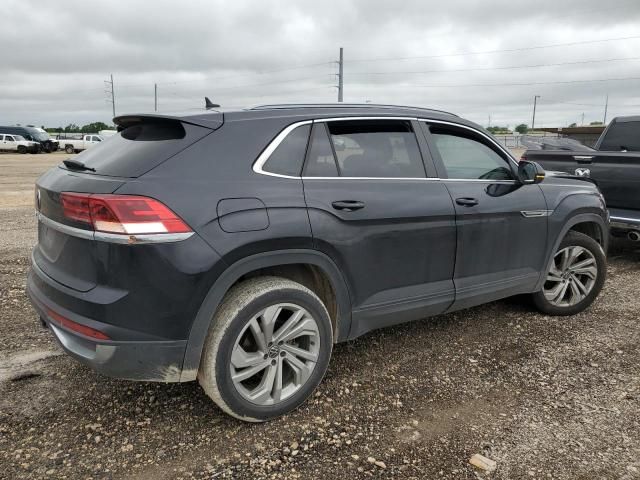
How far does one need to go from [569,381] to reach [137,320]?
2744 mm

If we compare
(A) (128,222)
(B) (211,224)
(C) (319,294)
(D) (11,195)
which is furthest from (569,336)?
(D) (11,195)

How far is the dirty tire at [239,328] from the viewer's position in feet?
8.58

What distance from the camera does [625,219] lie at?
5977 mm

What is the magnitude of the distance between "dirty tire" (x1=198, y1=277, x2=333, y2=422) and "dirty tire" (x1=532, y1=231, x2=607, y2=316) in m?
2.45

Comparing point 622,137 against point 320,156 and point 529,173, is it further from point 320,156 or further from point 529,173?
point 320,156

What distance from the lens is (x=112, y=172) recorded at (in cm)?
261

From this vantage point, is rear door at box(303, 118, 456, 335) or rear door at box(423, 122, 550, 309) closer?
rear door at box(303, 118, 456, 335)

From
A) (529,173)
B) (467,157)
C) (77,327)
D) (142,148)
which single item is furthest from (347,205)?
(529,173)

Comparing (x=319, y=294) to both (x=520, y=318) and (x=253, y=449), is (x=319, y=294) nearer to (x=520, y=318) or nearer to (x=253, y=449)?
(x=253, y=449)

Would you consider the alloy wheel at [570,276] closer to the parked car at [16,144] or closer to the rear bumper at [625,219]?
the rear bumper at [625,219]

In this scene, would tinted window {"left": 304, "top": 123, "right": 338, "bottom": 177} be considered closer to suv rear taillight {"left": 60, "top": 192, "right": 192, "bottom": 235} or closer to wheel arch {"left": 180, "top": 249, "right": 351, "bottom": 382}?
wheel arch {"left": 180, "top": 249, "right": 351, "bottom": 382}

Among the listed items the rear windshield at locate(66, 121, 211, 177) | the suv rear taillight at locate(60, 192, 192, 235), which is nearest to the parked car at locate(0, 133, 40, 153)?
the rear windshield at locate(66, 121, 211, 177)

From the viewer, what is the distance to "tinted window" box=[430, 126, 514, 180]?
359cm

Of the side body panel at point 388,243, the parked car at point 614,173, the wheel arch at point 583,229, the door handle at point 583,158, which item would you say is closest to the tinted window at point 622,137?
the parked car at point 614,173
